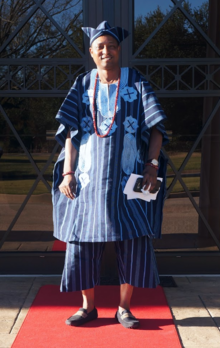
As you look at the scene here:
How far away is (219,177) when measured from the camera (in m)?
3.94

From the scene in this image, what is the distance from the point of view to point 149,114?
2.78m

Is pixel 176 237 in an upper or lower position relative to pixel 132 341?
upper

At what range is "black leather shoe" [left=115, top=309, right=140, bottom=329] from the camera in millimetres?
2867

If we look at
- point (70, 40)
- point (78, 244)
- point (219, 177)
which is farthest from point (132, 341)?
point (70, 40)

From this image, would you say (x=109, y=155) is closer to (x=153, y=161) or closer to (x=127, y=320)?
(x=153, y=161)

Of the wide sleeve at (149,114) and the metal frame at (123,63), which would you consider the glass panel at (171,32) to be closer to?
the metal frame at (123,63)

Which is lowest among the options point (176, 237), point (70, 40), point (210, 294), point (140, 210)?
point (210, 294)

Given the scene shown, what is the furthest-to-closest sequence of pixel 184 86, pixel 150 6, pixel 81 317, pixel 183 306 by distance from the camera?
1. pixel 184 86
2. pixel 150 6
3. pixel 183 306
4. pixel 81 317

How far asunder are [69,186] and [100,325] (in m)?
0.86

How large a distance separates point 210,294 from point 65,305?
1.03 meters

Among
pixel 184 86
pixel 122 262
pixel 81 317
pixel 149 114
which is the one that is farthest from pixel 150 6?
pixel 81 317

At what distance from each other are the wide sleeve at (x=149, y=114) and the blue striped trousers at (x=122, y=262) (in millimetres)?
627

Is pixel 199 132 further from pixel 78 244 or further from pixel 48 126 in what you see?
pixel 78 244

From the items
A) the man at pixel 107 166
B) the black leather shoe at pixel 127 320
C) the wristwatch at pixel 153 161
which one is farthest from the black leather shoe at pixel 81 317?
the wristwatch at pixel 153 161
